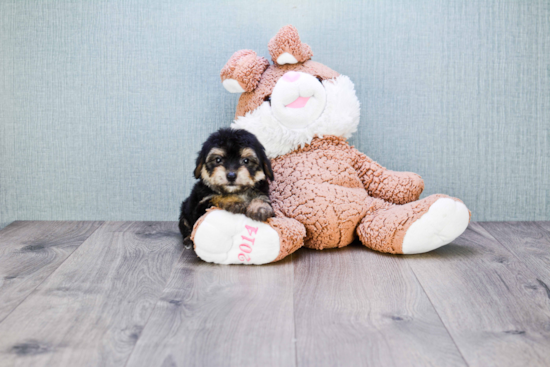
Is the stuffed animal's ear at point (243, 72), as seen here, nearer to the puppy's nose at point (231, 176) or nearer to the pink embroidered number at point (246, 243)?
the puppy's nose at point (231, 176)

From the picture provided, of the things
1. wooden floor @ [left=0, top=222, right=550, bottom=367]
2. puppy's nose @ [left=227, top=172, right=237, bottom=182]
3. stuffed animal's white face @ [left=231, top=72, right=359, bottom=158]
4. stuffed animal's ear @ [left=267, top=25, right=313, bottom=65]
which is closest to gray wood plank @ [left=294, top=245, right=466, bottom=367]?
wooden floor @ [left=0, top=222, right=550, bottom=367]

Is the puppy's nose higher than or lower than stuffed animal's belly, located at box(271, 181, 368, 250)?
higher

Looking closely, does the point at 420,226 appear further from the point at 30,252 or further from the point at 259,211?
the point at 30,252

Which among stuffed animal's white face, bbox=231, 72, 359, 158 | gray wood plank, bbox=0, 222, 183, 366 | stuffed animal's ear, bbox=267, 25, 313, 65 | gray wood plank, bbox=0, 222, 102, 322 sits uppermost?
stuffed animal's ear, bbox=267, 25, 313, 65

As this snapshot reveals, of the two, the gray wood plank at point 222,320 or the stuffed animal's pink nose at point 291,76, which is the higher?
the stuffed animal's pink nose at point 291,76

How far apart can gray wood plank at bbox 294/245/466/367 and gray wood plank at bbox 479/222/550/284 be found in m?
0.45

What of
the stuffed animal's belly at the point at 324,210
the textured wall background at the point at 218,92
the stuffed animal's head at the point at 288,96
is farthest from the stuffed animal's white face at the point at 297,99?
the textured wall background at the point at 218,92

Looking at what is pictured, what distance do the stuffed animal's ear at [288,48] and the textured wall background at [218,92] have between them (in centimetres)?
29

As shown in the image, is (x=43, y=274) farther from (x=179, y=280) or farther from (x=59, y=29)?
(x=59, y=29)

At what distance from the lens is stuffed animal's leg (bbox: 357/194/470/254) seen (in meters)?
1.67

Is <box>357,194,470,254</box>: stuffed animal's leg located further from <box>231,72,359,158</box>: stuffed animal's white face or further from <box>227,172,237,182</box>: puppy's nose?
<box>227,172,237,182</box>: puppy's nose

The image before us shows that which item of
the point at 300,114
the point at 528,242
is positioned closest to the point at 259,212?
the point at 300,114

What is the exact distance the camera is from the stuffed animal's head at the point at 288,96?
185 centimetres

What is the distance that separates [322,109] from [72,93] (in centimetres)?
115
